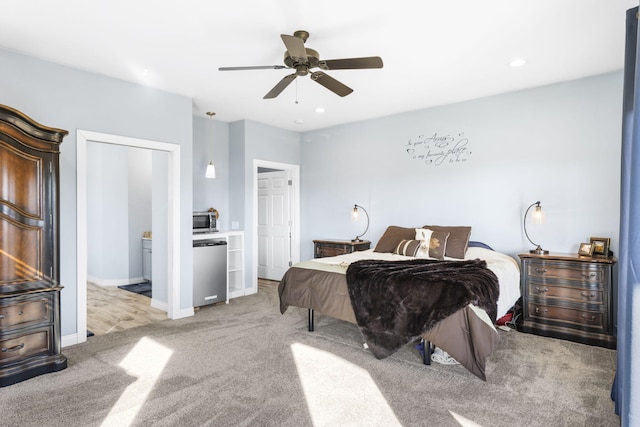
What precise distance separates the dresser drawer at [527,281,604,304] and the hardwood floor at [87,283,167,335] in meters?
4.07

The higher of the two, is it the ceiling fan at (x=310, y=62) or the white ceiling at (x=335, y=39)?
the white ceiling at (x=335, y=39)

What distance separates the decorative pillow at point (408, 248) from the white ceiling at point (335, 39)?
1777 millimetres

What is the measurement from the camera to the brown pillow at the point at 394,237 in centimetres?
451

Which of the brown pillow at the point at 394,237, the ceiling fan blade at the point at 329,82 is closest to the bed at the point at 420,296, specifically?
the brown pillow at the point at 394,237

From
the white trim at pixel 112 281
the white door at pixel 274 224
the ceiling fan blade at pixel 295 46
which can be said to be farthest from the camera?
the white door at pixel 274 224

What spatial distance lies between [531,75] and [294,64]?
258 cm

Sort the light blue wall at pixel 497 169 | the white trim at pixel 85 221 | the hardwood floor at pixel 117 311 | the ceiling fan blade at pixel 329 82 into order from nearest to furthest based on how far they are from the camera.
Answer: the ceiling fan blade at pixel 329 82
the white trim at pixel 85 221
the light blue wall at pixel 497 169
the hardwood floor at pixel 117 311

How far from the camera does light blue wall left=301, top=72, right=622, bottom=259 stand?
3.71 m

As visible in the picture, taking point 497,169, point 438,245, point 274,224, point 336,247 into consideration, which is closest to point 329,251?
point 336,247

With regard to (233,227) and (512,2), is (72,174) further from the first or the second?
(512,2)

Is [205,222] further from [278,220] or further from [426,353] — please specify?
[426,353]

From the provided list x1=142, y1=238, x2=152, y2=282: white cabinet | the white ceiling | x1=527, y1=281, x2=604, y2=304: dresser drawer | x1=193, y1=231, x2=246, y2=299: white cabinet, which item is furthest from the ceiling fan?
x1=142, y1=238, x2=152, y2=282: white cabinet

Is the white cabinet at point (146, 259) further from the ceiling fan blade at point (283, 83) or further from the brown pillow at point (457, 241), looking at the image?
the brown pillow at point (457, 241)

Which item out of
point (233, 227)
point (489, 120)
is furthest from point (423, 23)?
point (233, 227)
